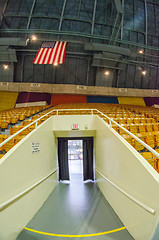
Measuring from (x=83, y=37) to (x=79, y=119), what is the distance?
12.1 meters

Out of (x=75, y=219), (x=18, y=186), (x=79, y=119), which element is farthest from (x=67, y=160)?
(x=18, y=186)

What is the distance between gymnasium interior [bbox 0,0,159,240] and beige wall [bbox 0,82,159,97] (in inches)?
4.4

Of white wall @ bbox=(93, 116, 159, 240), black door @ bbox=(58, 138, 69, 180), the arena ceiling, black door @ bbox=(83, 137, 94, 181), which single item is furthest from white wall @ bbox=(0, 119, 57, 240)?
the arena ceiling

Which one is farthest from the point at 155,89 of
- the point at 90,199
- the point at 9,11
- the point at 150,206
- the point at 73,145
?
the point at 9,11

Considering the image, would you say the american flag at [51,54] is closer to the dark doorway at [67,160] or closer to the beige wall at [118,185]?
the dark doorway at [67,160]

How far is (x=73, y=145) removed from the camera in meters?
12.2

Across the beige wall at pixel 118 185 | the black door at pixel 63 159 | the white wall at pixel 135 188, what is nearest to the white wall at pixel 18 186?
the beige wall at pixel 118 185

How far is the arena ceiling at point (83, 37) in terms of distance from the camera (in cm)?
1227

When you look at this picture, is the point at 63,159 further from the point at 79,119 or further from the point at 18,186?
the point at 18,186

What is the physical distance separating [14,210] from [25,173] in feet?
1.99

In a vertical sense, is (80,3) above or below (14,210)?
above

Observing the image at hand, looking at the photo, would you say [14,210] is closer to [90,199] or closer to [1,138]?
[1,138]

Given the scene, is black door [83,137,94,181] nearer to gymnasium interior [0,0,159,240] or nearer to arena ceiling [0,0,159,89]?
gymnasium interior [0,0,159,240]

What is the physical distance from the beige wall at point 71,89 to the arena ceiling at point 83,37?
606mm
